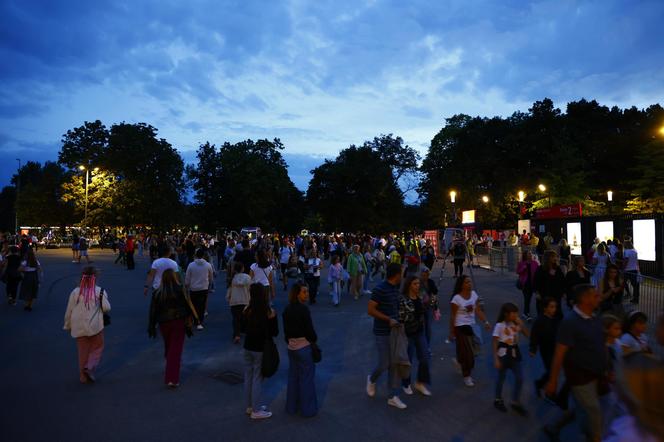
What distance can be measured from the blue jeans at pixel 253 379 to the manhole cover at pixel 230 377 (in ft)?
4.10

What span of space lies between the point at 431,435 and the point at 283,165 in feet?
209

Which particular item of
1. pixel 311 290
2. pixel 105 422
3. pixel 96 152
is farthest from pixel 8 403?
pixel 96 152

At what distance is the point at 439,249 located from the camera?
35.6 metres

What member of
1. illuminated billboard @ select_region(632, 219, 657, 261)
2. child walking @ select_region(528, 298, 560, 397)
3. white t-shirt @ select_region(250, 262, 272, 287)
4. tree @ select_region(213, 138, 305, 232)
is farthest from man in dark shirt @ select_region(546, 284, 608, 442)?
tree @ select_region(213, 138, 305, 232)

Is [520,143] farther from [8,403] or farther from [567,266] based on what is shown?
[8,403]

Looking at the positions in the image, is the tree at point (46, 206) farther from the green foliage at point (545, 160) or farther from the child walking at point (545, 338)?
the child walking at point (545, 338)

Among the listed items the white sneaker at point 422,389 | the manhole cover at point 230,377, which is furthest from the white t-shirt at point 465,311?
the manhole cover at point 230,377

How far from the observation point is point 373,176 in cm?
6216

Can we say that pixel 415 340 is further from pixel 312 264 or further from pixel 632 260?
pixel 632 260

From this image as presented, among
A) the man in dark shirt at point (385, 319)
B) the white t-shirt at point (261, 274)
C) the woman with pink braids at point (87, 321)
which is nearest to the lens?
the man in dark shirt at point (385, 319)

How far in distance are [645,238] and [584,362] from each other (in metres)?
18.3

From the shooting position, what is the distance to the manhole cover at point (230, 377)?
671 cm

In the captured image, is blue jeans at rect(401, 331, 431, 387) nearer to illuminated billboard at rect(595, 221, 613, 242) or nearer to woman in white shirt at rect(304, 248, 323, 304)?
woman in white shirt at rect(304, 248, 323, 304)

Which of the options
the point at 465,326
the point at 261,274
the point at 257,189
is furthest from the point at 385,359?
the point at 257,189
